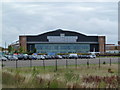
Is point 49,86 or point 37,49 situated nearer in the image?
point 49,86

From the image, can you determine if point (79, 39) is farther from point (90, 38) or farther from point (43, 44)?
point (43, 44)

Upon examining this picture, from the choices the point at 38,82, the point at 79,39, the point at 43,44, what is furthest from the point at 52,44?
the point at 38,82

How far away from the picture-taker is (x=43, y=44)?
439ft

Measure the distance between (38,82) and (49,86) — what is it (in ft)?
3.83

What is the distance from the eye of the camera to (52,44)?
13412cm

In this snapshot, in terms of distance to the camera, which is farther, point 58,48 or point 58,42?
point 58,48

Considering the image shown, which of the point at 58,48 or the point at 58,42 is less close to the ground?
the point at 58,42

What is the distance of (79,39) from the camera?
13850 cm

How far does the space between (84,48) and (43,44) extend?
2249 centimetres

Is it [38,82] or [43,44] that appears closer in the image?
[38,82]

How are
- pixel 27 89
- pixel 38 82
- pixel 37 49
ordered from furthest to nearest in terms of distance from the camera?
pixel 37 49 → pixel 38 82 → pixel 27 89

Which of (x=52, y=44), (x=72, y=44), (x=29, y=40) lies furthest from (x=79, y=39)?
(x=29, y=40)

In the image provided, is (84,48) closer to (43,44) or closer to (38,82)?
(43,44)

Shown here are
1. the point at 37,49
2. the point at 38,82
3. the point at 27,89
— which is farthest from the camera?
the point at 37,49
